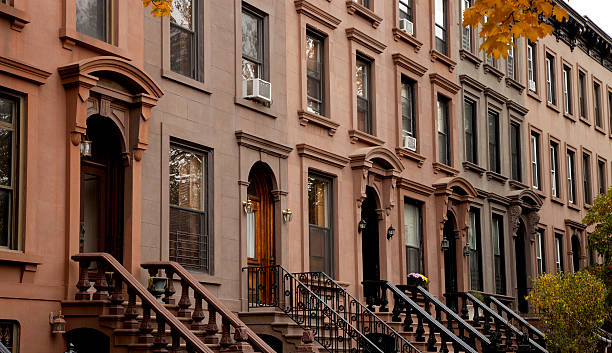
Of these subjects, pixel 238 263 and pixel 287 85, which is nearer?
pixel 238 263

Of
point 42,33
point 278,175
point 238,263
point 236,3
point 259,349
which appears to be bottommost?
point 259,349

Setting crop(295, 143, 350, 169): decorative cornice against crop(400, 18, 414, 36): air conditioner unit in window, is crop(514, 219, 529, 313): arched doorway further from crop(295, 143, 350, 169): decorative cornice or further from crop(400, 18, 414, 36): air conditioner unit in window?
crop(295, 143, 350, 169): decorative cornice

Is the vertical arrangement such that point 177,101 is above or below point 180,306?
above

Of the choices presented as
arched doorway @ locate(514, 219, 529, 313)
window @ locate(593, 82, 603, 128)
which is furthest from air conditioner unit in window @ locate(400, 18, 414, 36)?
window @ locate(593, 82, 603, 128)

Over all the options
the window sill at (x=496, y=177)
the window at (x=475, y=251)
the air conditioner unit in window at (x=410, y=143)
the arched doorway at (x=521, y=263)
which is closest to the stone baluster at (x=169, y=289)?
the air conditioner unit in window at (x=410, y=143)

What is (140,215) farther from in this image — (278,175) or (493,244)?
(493,244)

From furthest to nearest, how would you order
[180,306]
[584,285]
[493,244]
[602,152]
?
[602,152]
[493,244]
[584,285]
[180,306]

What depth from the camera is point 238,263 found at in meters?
19.0

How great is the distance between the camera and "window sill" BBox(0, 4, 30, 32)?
47.0ft

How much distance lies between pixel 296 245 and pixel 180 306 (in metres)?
5.05

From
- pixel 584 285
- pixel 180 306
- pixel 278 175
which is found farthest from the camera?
pixel 584 285

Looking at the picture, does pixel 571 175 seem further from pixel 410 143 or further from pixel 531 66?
pixel 410 143

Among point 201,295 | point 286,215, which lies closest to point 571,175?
point 286,215

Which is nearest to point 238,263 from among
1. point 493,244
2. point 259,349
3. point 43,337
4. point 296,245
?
point 296,245
